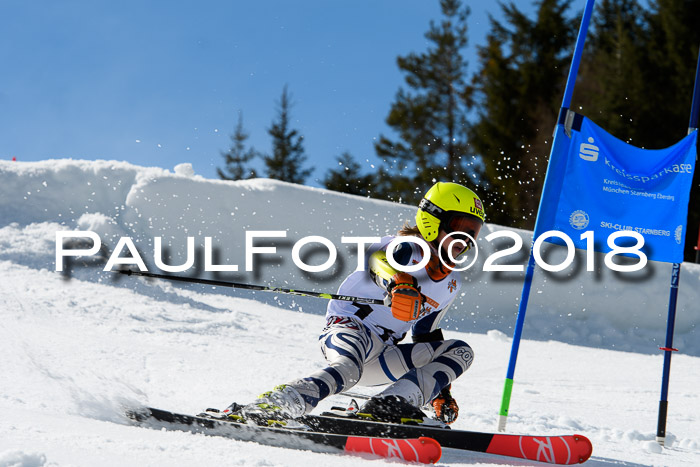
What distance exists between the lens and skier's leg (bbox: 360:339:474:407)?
344 centimetres

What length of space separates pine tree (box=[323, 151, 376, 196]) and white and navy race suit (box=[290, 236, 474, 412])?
2496 cm

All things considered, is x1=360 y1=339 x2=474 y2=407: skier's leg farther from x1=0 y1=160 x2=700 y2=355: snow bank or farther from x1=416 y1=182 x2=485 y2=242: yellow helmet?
x1=0 y1=160 x2=700 y2=355: snow bank

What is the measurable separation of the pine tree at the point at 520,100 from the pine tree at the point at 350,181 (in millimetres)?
6383

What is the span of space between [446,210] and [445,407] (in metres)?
1.06

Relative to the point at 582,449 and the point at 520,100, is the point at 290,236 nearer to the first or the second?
the point at 582,449

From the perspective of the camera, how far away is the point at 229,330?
6965 millimetres

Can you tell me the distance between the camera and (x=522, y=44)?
24609mm

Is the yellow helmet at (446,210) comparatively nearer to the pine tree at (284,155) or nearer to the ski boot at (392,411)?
the ski boot at (392,411)

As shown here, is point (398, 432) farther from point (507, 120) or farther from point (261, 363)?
point (507, 120)

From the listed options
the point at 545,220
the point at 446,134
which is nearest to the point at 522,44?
the point at 446,134

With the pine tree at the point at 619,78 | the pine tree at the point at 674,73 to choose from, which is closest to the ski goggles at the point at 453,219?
the pine tree at the point at 619,78

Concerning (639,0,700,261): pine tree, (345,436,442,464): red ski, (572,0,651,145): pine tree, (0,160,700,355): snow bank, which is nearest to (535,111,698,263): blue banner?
(345,436,442,464): red ski

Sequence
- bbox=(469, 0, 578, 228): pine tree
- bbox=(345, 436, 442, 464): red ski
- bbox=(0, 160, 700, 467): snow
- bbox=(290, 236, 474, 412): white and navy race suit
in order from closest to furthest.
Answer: bbox=(345, 436, 442, 464): red ski
bbox=(0, 160, 700, 467): snow
bbox=(290, 236, 474, 412): white and navy race suit
bbox=(469, 0, 578, 228): pine tree

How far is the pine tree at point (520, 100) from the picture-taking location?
22.0m
